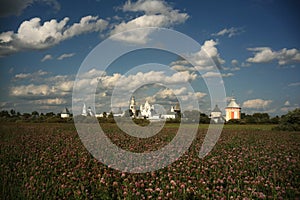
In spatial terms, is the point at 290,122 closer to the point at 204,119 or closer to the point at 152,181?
the point at 204,119

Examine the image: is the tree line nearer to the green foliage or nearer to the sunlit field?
the green foliage

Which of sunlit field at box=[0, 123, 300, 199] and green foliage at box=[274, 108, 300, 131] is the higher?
green foliage at box=[274, 108, 300, 131]

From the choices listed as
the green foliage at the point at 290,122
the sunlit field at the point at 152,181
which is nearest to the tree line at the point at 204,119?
the green foliage at the point at 290,122

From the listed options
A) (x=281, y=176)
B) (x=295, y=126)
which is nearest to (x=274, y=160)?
(x=281, y=176)

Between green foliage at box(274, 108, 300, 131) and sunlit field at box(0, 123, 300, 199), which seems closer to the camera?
sunlit field at box(0, 123, 300, 199)

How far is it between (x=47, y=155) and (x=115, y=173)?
2.78 metres

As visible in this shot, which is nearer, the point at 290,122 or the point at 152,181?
the point at 152,181

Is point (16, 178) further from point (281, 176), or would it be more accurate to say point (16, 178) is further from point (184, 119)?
point (184, 119)

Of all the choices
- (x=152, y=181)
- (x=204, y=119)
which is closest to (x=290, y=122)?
(x=204, y=119)

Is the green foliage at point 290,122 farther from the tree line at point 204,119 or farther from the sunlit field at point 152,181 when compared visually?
the sunlit field at point 152,181

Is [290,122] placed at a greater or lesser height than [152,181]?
greater

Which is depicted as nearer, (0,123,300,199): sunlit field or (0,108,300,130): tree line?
(0,123,300,199): sunlit field

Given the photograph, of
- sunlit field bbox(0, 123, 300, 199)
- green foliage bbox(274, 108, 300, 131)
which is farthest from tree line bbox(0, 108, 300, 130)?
sunlit field bbox(0, 123, 300, 199)

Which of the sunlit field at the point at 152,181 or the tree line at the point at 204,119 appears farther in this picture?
the tree line at the point at 204,119
